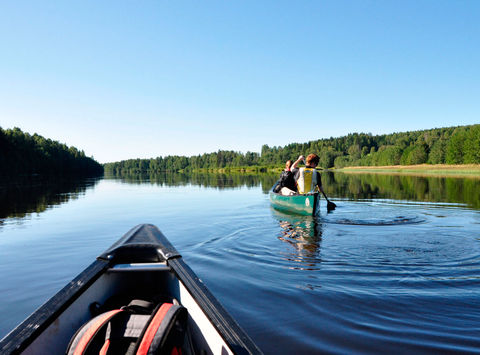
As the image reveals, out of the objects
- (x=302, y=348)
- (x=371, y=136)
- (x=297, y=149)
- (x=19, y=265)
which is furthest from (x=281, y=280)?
(x=371, y=136)

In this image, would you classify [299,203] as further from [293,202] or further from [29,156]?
[29,156]

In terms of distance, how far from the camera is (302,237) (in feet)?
26.6

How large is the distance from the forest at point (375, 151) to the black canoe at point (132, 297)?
259 ft

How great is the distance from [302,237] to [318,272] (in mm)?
2845

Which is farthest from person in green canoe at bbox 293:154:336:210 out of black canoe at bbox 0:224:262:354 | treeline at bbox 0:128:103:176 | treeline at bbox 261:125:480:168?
treeline at bbox 261:125:480:168

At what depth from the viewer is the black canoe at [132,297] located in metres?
1.99

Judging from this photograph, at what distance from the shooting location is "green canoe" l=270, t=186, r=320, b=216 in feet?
34.8

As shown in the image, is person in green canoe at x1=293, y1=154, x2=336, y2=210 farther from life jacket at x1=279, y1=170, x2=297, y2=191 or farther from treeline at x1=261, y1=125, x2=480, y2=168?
treeline at x1=261, y1=125, x2=480, y2=168

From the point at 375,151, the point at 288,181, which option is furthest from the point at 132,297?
the point at 375,151

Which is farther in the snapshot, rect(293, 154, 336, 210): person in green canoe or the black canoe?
rect(293, 154, 336, 210): person in green canoe

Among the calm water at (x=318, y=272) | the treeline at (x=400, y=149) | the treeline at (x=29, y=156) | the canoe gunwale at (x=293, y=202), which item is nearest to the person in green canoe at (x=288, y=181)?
the canoe gunwale at (x=293, y=202)

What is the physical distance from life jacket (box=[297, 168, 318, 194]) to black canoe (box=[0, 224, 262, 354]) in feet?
26.5

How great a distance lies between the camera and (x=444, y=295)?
13.7 ft

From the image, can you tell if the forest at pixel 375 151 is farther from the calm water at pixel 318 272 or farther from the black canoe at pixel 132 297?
the black canoe at pixel 132 297
